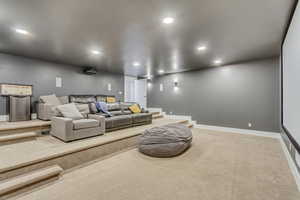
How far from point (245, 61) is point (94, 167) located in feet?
18.2

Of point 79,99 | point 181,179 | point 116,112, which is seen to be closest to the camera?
point 181,179

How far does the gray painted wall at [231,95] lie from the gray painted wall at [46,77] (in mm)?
3538

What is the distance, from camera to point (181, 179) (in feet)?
6.75

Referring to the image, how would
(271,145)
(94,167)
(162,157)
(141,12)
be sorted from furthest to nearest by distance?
(271,145) < (162,157) < (94,167) < (141,12)

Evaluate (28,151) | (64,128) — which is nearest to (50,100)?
(64,128)

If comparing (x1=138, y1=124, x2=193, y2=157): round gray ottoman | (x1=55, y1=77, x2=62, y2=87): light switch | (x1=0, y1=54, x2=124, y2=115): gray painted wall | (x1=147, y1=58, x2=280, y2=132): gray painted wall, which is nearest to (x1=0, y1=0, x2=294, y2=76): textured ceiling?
(x1=0, y1=54, x2=124, y2=115): gray painted wall

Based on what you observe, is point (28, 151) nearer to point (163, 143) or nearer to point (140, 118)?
point (163, 143)

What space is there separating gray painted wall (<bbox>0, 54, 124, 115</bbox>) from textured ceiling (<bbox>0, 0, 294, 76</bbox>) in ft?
1.77

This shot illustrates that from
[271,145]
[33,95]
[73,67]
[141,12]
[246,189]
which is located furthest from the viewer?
[73,67]

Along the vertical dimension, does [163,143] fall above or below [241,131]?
above

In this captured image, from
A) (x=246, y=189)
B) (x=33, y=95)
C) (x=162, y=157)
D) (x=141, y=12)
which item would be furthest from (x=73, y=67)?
(x=246, y=189)

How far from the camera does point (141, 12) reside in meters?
2.23

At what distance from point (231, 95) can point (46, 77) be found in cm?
679

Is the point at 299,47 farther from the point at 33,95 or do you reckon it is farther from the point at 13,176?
the point at 33,95
